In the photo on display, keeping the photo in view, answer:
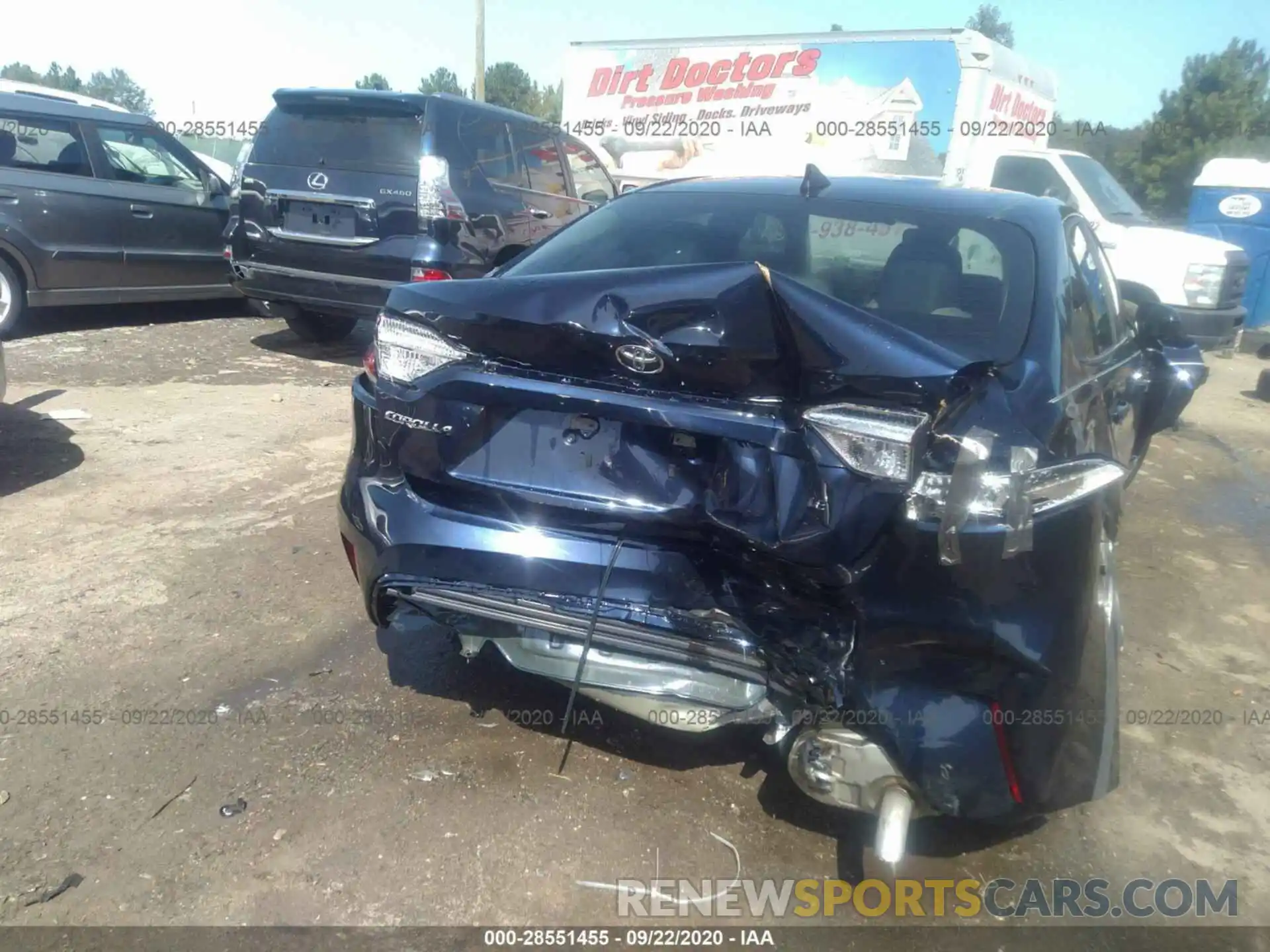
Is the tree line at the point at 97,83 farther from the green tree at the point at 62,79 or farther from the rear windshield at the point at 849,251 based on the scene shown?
the rear windshield at the point at 849,251

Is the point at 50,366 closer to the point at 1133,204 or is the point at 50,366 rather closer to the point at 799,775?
the point at 799,775

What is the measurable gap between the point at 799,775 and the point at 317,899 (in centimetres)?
113

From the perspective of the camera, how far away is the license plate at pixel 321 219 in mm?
6871

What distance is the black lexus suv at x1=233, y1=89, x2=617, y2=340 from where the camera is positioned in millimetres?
6770

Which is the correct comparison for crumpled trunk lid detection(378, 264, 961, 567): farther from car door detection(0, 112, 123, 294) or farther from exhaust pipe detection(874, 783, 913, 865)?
car door detection(0, 112, 123, 294)

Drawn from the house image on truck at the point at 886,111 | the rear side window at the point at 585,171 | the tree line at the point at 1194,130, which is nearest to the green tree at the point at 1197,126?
the tree line at the point at 1194,130

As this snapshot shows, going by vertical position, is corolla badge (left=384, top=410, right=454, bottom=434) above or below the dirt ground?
above

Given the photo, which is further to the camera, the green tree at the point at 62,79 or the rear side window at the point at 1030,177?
the green tree at the point at 62,79

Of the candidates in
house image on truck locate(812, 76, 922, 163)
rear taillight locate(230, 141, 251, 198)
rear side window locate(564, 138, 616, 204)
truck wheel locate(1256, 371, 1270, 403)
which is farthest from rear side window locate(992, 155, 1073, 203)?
rear taillight locate(230, 141, 251, 198)

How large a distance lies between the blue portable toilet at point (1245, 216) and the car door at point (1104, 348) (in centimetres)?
1073

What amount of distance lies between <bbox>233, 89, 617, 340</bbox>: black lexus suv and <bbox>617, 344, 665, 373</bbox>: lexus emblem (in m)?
4.67

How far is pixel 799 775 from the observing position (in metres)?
2.25

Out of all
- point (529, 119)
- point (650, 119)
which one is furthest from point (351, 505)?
point (650, 119)

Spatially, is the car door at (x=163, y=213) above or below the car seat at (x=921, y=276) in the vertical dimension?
below
